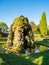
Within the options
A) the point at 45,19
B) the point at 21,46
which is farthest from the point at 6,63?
the point at 45,19

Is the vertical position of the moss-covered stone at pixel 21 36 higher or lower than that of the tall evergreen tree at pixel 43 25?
lower

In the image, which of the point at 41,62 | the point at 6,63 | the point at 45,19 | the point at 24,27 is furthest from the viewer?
the point at 45,19

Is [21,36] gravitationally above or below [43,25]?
below

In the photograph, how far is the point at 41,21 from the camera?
9856 cm

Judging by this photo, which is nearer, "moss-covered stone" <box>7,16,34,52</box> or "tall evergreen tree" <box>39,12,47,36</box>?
"moss-covered stone" <box>7,16,34,52</box>

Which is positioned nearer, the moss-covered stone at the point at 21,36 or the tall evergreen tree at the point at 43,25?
the moss-covered stone at the point at 21,36

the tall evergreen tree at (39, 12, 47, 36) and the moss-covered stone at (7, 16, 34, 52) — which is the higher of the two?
the tall evergreen tree at (39, 12, 47, 36)

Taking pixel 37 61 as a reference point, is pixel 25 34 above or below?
above

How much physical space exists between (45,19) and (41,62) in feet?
255

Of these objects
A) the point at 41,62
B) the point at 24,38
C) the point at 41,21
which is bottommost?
the point at 41,62

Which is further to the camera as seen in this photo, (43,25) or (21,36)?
(43,25)

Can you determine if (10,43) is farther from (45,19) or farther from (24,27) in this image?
(45,19)

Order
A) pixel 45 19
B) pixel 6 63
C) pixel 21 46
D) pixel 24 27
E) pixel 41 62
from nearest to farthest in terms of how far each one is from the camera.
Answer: pixel 6 63
pixel 41 62
pixel 21 46
pixel 24 27
pixel 45 19

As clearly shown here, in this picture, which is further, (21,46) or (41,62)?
(21,46)
